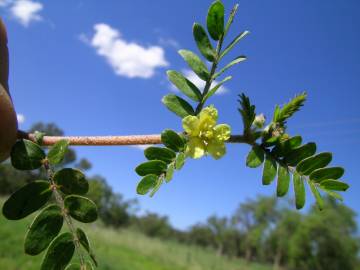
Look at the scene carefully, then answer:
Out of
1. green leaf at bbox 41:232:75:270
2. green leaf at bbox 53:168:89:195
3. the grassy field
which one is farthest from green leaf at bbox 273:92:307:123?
the grassy field

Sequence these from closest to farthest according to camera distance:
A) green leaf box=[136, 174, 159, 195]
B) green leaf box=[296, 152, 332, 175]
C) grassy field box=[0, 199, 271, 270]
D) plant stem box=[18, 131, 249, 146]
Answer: plant stem box=[18, 131, 249, 146]
green leaf box=[136, 174, 159, 195]
green leaf box=[296, 152, 332, 175]
grassy field box=[0, 199, 271, 270]

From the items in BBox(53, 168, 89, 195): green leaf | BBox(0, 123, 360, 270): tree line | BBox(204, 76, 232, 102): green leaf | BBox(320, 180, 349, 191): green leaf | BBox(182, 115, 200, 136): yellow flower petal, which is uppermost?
BBox(0, 123, 360, 270): tree line

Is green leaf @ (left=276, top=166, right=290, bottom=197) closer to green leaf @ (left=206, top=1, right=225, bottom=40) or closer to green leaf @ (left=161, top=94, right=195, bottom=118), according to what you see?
green leaf @ (left=161, top=94, right=195, bottom=118)

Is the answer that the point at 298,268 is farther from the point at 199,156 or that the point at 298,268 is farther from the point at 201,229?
the point at 199,156

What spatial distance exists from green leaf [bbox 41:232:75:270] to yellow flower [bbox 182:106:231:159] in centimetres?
46

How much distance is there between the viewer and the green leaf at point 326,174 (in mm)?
1405

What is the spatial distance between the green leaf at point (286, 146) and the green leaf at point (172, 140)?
0.32m

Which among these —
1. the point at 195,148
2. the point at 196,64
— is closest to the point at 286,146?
the point at 195,148

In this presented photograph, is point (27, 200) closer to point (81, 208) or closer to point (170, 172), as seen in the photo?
point (81, 208)

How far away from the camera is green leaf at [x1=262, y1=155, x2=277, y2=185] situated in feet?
4.42

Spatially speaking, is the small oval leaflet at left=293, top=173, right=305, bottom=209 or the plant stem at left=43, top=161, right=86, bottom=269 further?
the small oval leaflet at left=293, top=173, right=305, bottom=209

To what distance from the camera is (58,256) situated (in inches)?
46.6

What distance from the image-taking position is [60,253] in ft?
3.90

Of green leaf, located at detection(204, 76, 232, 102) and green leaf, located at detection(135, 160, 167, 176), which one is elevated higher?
green leaf, located at detection(204, 76, 232, 102)
